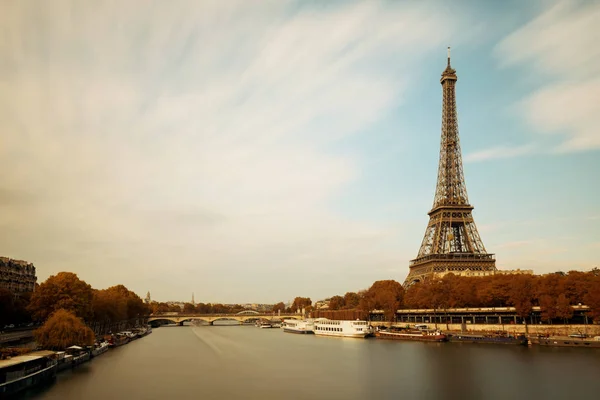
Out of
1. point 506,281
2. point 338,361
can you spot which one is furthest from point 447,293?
point 338,361

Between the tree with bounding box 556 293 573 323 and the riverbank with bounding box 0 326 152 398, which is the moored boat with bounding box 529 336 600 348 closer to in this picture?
the tree with bounding box 556 293 573 323

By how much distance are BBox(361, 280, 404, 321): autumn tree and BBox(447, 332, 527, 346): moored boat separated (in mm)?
22384

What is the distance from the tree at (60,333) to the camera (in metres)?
46.9

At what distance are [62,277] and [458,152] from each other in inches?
3270

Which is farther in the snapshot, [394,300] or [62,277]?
[394,300]

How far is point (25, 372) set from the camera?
34312 mm

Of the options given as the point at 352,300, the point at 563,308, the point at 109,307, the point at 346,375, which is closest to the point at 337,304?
the point at 352,300

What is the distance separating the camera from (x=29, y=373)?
115ft

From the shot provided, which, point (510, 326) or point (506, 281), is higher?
point (506, 281)

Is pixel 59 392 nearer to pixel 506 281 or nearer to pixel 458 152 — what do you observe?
pixel 506 281

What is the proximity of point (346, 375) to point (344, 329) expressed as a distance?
48.1m

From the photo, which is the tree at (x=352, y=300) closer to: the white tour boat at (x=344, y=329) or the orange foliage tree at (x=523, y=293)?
the white tour boat at (x=344, y=329)

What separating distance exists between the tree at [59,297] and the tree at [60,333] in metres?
7.16

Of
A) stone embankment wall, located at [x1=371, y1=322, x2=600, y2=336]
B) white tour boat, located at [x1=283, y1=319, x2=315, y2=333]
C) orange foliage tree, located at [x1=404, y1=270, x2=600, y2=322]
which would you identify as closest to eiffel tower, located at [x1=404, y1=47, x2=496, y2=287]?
orange foliage tree, located at [x1=404, y1=270, x2=600, y2=322]
